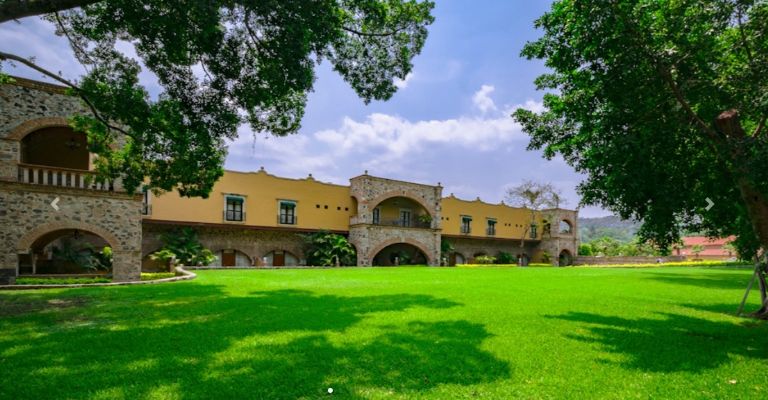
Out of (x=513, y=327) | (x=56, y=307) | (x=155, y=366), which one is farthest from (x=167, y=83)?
(x=513, y=327)

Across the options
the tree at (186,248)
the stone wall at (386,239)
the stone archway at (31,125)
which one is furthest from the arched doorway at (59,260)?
the stone wall at (386,239)

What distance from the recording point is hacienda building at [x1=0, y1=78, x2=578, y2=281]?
13289 millimetres

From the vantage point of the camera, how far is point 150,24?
28.0 ft

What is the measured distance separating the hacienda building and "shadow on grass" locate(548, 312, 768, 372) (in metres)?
15.0

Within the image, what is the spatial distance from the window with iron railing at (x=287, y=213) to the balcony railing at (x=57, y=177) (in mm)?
14837

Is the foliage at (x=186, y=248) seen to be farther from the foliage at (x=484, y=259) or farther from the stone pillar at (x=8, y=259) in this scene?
the foliage at (x=484, y=259)

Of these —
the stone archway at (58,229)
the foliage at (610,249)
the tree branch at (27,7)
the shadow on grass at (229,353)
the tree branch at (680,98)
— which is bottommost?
the foliage at (610,249)

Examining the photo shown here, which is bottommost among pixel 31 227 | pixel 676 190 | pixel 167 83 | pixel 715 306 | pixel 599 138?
pixel 715 306

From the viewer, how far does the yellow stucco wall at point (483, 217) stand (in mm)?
38312

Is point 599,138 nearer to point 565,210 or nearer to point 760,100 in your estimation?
point 760,100

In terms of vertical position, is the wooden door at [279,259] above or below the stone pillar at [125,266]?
below

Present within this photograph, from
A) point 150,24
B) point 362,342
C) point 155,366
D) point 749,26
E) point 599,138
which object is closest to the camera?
point 155,366

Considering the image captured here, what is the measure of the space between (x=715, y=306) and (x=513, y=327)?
280 inches

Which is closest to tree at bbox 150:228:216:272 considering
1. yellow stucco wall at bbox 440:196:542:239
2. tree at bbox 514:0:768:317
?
yellow stucco wall at bbox 440:196:542:239
